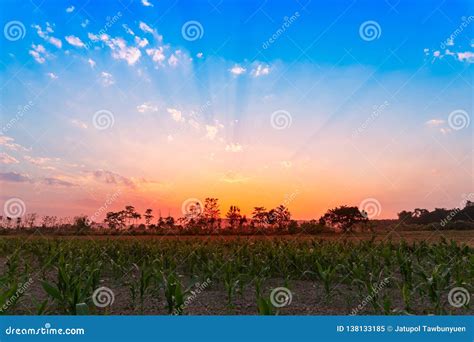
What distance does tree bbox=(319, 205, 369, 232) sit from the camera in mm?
59784

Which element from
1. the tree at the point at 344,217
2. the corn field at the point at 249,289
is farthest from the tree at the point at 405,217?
the corn field at the point at 249,289

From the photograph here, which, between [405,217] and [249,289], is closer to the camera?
[249,289]

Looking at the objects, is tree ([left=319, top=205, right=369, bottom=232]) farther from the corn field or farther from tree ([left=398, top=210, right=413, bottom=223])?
the corn field

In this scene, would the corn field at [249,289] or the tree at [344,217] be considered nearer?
the corn field at [249,289]

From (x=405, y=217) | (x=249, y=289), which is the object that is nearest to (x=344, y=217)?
(x=405, y=217)

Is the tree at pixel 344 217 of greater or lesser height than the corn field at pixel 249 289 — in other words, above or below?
above

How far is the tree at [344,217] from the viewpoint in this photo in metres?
59.8

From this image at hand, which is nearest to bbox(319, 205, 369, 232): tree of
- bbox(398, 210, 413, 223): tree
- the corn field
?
bbox(398, 210, 413, 223): tree

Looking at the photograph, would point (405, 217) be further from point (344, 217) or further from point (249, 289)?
point (249, 289)

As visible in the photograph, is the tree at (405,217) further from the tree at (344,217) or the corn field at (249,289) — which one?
the corn field at (249,289)

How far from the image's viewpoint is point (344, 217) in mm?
62656

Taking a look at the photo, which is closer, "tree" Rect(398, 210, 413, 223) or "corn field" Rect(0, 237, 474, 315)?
"corn field" Rect(0, 237, 474, 315)

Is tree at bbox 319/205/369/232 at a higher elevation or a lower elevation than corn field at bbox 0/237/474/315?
higher
